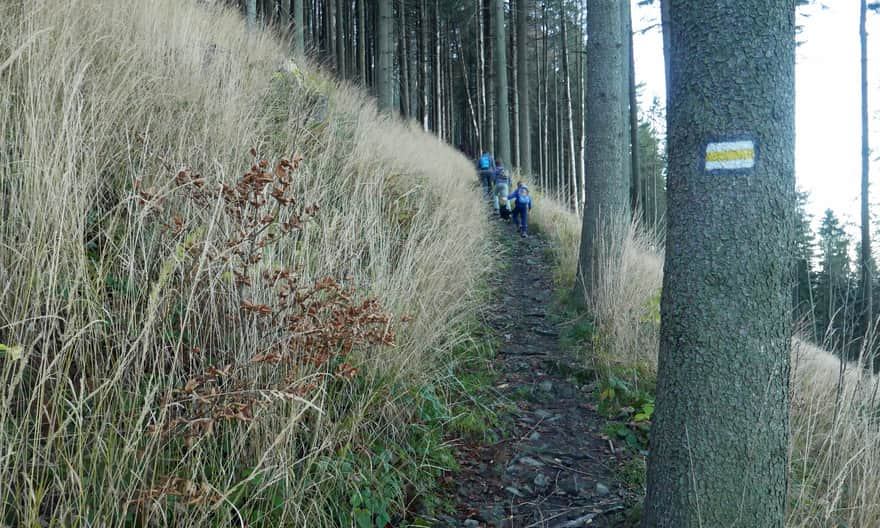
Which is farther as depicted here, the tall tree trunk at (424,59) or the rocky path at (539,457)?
the tall tree trunk at (424,59)

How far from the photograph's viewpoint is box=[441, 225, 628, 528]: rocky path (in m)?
2.44

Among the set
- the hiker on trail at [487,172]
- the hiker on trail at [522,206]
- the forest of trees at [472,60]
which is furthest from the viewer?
the forest of trees at [472,60]

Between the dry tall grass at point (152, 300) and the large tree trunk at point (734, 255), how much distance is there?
1227 millimetres

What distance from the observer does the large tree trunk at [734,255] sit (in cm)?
172

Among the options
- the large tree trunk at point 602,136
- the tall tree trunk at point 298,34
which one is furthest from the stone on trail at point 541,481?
the tall tree trunk at point 298,34

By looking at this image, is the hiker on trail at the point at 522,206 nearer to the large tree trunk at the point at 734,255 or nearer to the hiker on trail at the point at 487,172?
the hiker on trail at the point at 487,172

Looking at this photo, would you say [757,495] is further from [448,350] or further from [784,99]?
[448,350]

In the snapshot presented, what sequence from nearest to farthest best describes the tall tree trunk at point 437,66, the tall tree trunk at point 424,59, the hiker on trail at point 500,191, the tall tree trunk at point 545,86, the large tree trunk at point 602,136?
the large tree trunk at point 602,136
the hiker on trail at point 500,191
the tall tree trunk at point 424,59
the tall tree trunk at point 437,66
the tall tree trunk at point 545,86

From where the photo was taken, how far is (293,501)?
1859 millimetres

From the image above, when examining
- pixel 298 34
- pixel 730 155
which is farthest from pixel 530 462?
pixel 298 34

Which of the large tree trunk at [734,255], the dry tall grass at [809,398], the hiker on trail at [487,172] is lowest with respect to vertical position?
the dry tall grass at [809,398]

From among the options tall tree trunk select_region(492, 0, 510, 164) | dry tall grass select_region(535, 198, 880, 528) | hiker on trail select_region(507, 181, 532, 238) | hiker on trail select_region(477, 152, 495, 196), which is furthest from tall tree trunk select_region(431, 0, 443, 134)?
dry tall grass select_region(535, 198, 880, 528)

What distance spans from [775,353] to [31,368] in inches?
93.1

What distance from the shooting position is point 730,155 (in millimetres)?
1745
